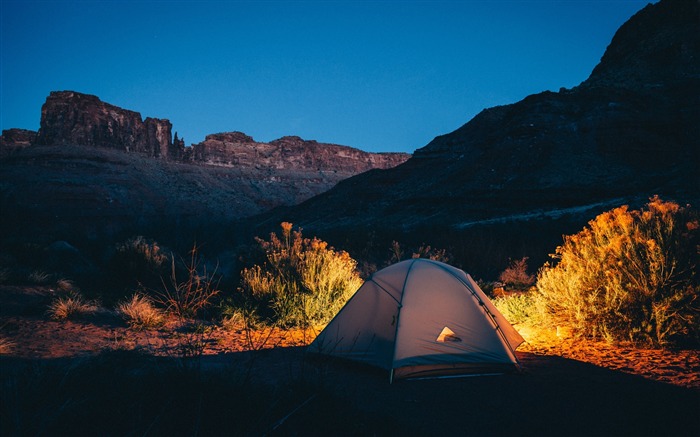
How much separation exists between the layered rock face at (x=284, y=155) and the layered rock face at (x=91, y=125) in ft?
45.8

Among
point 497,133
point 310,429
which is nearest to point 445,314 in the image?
point 310,429

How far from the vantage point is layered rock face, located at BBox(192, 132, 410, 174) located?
102125 mm

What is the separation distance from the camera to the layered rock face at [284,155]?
102 metres

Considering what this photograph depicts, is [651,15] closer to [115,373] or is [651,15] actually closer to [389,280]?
[389,280]

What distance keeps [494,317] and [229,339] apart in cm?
442

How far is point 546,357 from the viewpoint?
575 centimetres

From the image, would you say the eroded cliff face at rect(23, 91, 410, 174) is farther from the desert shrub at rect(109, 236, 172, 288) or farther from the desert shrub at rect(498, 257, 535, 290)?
the desert shrub at rect(498, 257, 535, 290)

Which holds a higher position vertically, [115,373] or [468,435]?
[115,373]

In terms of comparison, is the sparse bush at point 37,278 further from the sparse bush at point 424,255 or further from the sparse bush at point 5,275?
Result: the sparse bush at point 424,255

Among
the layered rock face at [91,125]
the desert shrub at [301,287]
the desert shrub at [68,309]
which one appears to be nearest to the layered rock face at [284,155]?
the layered rock face at [91,125]

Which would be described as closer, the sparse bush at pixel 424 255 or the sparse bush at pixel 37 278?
the sparse bush at pixel 37 278

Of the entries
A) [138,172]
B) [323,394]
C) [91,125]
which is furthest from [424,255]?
[91,125]

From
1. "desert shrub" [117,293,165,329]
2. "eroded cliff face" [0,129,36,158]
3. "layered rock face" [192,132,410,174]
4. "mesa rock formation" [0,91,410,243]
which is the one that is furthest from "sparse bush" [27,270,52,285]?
"eroded cliff face" [0,129,36,158]

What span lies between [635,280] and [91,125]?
97560mm
